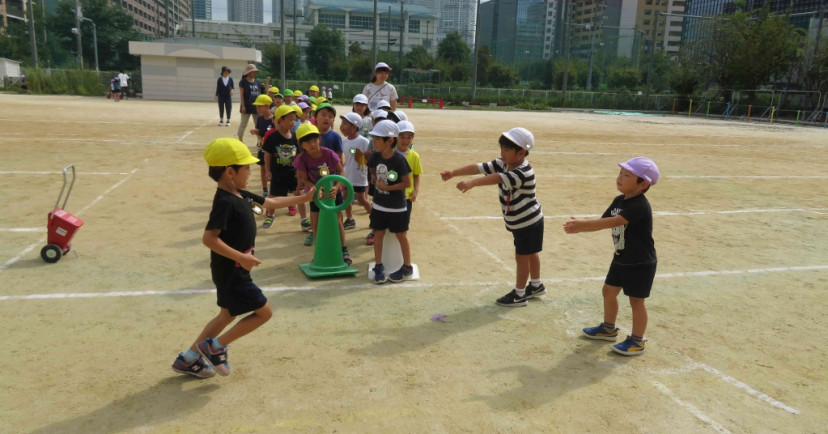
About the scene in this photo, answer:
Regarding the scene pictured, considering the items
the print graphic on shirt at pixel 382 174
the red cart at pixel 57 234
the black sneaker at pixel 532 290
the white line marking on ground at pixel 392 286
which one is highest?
the print graphic on shirt at pixel 382 174

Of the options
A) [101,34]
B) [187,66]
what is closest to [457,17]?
[101,34]

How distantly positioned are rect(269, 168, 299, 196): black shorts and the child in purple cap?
14.8 feet

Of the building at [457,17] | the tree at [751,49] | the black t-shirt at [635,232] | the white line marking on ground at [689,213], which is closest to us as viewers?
the black t-shirt at [635,232]

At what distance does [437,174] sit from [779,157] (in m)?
12.5

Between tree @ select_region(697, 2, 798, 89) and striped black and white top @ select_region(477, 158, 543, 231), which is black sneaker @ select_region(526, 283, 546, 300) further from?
tree @ select_region(697, 2, 798, 89)

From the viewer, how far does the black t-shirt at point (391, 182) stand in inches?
228

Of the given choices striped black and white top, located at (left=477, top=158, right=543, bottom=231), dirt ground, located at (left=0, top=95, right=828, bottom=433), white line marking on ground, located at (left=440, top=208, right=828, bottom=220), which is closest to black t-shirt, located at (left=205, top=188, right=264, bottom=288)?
dirt ground, located at (left=0, top=95, right=828, bottom=433)

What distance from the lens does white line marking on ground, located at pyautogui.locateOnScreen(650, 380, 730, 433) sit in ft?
11.7

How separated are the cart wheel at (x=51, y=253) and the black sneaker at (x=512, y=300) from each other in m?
4.69

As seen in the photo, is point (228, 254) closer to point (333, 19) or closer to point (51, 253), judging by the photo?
point (51, 253)

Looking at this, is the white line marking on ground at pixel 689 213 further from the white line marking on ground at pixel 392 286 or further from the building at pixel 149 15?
the building at pixel 149 15

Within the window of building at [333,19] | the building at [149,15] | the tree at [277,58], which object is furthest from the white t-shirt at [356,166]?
the building at [149,15]

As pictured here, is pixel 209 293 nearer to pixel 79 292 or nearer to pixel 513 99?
pixel 79 292

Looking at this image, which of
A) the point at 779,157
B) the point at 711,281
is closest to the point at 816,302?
the point at 711,281
